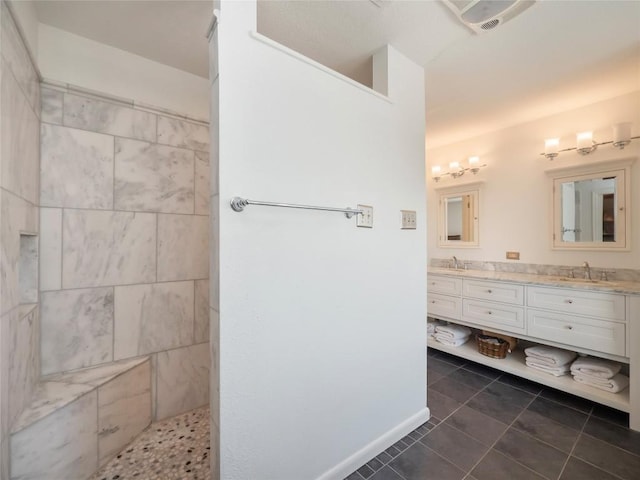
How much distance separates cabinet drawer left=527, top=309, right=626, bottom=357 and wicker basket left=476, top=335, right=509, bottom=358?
338 millimetres

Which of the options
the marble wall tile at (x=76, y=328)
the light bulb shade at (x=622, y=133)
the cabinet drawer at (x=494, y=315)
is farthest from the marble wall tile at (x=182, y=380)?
the light bulb shade at (x=622, y=133)

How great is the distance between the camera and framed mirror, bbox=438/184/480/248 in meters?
2.97

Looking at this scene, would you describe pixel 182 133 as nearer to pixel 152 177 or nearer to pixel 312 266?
pixel 152 177

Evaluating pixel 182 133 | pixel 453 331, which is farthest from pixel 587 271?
pixel 182 133

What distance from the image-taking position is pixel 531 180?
2.58 metres

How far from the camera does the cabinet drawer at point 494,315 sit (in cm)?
218

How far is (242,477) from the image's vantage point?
1.03 metres

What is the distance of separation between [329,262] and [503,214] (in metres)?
2.38

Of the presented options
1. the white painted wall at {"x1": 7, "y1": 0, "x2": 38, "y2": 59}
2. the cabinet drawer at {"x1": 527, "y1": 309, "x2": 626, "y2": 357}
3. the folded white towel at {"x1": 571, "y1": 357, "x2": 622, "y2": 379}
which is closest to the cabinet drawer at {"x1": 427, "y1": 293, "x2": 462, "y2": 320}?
the cabinet drawer at {"x1": 527, "y1": 309, "x2": 626, "y2": 357}

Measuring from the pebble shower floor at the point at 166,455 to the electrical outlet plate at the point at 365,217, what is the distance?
1.50 meters

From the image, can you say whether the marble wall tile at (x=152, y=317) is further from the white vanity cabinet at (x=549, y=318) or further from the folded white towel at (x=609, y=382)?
the folded white towel at (x=609, y=382)

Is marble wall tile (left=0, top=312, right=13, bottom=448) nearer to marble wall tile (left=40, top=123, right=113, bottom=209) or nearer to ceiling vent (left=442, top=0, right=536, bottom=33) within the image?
marble wall tile (left=40, top=123, right=113, bottom=209)

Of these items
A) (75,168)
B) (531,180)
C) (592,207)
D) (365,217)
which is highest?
(531,180)

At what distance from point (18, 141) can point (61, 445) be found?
1.40 metres
